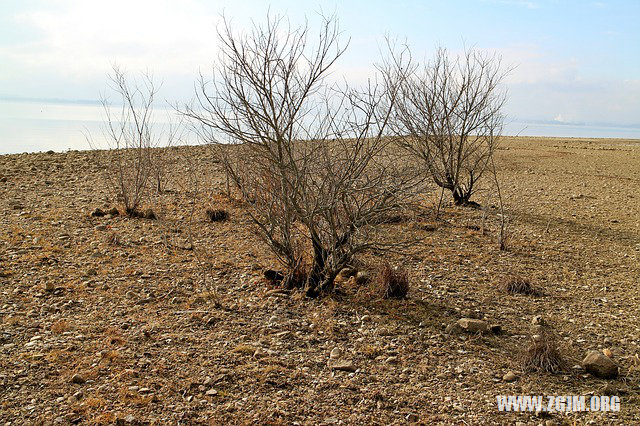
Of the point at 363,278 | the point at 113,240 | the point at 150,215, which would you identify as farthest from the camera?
the point at 150,215

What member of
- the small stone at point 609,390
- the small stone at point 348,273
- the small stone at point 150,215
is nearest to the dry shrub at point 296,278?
the small stone at point 348,273

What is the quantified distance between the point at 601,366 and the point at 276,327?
8.44ft

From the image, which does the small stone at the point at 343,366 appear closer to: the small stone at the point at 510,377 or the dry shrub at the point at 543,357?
the small stone at the point at 510,377

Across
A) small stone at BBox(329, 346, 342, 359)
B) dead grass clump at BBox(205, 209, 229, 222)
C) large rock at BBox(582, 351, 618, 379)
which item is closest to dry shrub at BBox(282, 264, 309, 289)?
small stone at BBox(329, 346, 342, 359)

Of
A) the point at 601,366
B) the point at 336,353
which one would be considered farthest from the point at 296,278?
the point at 601,366

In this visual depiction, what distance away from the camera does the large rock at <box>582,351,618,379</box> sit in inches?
157

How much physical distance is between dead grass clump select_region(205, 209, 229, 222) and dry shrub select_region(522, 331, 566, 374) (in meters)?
5.77

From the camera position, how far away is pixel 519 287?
5816mm

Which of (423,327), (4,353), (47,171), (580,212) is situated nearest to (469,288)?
(423,327)

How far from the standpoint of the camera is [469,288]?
19.4ft

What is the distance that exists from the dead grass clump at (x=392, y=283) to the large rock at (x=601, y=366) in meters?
1.84

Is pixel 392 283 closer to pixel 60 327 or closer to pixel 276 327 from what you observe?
pixel 276 327

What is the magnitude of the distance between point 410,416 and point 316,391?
0.67 metres

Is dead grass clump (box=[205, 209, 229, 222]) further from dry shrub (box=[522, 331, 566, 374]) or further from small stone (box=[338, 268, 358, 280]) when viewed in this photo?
dry shrub (box=[522, 331, 566, 374])
